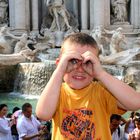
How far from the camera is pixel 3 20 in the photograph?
19328 millimetres

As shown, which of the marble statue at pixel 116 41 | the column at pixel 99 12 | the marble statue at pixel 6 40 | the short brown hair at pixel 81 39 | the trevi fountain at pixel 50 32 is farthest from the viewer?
the column at pixel 99 12

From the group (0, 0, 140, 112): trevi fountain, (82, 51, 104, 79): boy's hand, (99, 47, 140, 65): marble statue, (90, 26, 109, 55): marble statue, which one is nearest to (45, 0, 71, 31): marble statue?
(0, 0, 140, 112): trevi fountain

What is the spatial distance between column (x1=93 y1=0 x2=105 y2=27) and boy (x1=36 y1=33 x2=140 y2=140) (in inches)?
671

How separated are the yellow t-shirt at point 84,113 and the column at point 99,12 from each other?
55.9 ft

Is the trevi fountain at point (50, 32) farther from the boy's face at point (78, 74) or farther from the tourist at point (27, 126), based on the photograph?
the boy's face at point (78, 74)

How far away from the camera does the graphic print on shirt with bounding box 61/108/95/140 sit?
6.06 feet

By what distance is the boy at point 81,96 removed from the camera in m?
1.80

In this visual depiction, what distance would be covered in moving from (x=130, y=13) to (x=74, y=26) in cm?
302

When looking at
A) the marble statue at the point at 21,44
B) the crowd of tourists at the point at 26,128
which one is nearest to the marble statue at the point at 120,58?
the marble statue at the point at 21,44

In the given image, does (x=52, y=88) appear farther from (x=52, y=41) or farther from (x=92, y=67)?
(x=52, y=41)

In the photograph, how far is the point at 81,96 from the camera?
190 cm

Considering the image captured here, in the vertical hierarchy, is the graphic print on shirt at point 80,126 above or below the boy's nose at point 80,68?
below

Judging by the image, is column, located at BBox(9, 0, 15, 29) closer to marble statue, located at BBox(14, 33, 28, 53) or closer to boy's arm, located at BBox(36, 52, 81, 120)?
marble statue, located at BBox(14, 33, 28, 53)

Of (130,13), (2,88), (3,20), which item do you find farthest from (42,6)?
(2,88)
